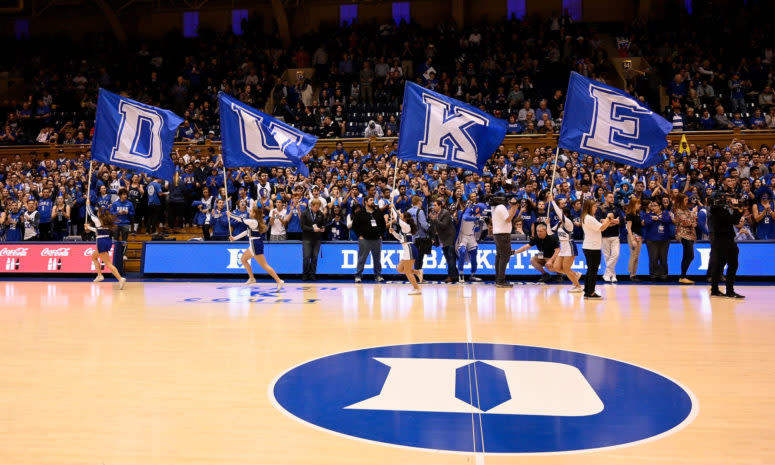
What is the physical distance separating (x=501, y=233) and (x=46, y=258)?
12580mm

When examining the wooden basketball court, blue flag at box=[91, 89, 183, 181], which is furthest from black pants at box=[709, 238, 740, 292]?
blue flag at box=[91, 89, 183, 181]

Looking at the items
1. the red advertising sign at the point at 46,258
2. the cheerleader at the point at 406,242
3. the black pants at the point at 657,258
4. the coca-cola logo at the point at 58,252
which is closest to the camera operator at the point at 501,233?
the cheerleader at the point at 406,242

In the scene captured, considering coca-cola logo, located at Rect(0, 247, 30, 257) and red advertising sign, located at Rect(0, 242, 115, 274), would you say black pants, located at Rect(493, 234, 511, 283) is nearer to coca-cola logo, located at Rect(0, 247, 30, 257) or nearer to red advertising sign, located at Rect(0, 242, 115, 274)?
red advertising sign, located at Rect(0, 242, 115, 274)

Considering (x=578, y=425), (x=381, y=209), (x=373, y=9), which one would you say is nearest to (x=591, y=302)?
(x=381, y=209)

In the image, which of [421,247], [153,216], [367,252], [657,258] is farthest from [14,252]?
[657,258]

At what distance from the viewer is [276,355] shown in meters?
6.82

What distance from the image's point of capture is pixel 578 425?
4426 millimetres

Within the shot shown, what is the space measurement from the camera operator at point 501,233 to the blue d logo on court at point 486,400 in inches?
266

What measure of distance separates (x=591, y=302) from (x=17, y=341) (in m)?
9.09

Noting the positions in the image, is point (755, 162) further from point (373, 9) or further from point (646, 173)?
point (373, 9)

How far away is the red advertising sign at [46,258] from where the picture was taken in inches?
658

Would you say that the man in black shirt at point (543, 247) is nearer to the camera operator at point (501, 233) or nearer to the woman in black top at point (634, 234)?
the camera operator at point (501, 233)

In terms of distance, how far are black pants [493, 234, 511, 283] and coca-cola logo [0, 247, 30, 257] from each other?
13089mm

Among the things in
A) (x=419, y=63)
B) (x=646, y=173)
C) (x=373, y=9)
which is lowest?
(x=646, y=173)
